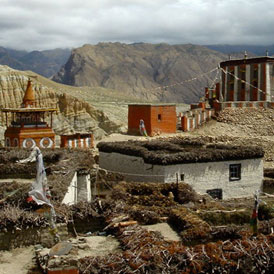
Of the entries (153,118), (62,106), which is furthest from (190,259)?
(62,106)

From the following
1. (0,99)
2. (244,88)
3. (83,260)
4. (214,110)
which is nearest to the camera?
(83,260)

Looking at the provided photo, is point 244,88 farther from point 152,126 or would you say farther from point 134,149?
point 134,149

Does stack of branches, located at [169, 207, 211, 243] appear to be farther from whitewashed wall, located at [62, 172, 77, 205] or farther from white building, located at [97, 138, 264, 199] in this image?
white building, located at [97, 138, 264, 199]

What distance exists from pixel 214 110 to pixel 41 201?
27439 millimetres

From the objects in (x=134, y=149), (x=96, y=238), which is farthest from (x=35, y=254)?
(x=134, y=149)

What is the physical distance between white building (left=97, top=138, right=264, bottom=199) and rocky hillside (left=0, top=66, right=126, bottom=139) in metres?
39.0

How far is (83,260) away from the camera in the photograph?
9.33m

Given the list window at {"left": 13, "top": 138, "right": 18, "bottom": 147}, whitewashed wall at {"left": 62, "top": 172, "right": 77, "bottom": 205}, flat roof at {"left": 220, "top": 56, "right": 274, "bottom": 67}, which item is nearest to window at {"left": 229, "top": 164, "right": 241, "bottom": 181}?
whitewashed wall at {"left": 62, "top": 172, "right": 77, "bottom": 205}

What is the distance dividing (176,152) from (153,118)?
27.8 ft

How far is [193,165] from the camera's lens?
840 inches

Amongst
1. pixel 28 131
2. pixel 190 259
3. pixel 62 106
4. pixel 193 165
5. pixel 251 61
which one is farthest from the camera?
pixel 62 106

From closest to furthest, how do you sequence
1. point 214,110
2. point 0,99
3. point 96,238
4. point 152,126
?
1. point 96,238
2. point 152,126
3. point 214,110
4. point 0,99

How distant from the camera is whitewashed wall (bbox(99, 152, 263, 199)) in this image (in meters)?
20.9

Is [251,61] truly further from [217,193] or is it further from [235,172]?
[217,193]
